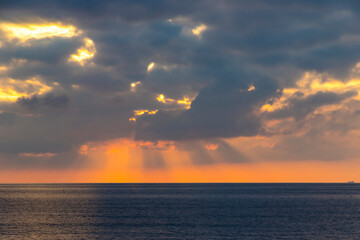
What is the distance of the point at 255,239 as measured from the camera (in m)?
79.9

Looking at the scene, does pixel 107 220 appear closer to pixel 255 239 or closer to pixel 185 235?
pixel 185 235

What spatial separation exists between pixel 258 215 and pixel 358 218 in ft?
85.9

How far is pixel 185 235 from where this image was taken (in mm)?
84625

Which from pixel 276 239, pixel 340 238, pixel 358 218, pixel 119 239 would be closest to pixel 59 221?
pixel 119 239

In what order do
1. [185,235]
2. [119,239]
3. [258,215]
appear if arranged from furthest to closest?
1. [258,215]
2. [185,235]
3. [119,239]

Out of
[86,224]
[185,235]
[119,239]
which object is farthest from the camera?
[86,224]

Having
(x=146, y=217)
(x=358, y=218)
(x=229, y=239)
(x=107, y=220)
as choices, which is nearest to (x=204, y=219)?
(x=146, y=217)

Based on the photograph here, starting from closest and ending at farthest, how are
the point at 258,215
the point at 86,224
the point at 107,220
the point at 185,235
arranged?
1. the point at 185,235
2. the point at 86,224
3. the point at 107,220
4. the point at 258,215

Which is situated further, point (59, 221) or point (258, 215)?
point (258, 215)

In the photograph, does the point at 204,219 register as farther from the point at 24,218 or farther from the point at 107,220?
the point at 24,218

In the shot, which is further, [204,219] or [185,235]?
[204,219]

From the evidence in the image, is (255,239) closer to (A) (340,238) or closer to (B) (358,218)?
(A) (340,238)

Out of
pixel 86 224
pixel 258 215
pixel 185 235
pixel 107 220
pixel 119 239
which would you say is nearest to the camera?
pixel 119 239

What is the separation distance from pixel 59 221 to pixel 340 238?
6548 cm
